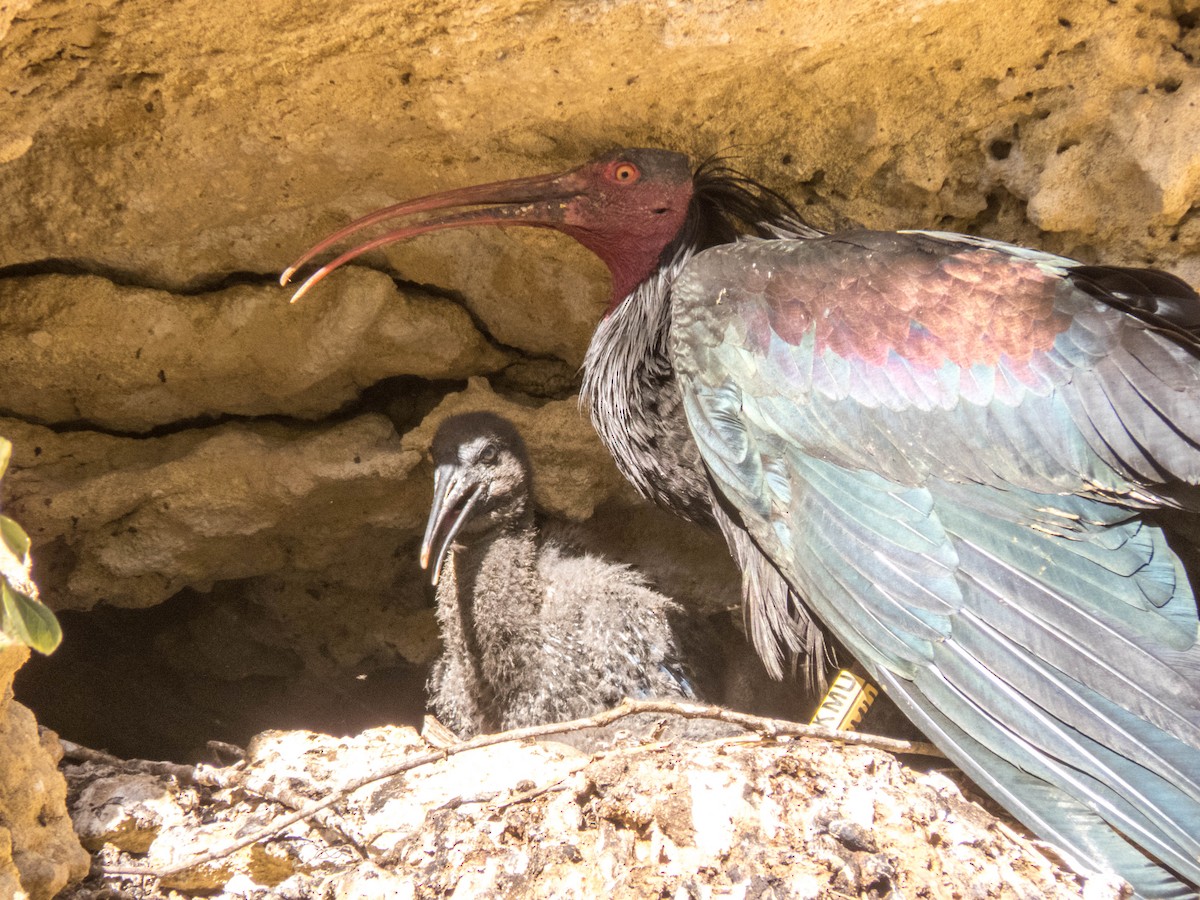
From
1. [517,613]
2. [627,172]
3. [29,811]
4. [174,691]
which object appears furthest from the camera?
[174,691]

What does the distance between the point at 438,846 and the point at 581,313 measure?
1.93m

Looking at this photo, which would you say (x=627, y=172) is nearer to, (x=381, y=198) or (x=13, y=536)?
(x=381, y=198)

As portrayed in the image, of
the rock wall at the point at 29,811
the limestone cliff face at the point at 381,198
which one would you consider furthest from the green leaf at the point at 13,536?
the limestone cliff face at the point at 381,198

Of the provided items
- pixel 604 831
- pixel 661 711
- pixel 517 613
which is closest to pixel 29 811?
pixel 604 831

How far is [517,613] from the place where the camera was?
10.7 feet

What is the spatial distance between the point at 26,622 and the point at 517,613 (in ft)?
5.88

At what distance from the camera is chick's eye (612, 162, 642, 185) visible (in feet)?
10.2

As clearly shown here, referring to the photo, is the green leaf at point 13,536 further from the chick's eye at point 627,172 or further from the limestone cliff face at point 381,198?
the chick's eye at point 627,172

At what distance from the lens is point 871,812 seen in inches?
86.1

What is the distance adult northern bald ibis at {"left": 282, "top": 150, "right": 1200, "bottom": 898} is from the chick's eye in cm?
33

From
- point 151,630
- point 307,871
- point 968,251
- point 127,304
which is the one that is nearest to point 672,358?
point 968,251

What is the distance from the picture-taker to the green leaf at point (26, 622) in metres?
1.54

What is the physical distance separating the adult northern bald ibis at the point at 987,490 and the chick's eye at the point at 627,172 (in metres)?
0.33

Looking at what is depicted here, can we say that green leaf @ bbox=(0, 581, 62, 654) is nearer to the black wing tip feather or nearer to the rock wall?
the rock wall
